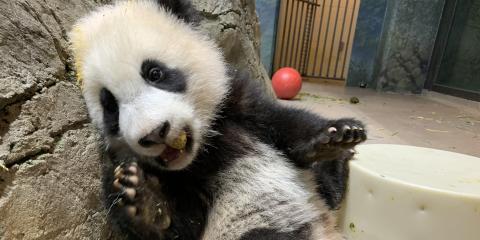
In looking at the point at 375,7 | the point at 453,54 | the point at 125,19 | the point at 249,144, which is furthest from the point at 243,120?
the point at 375,7

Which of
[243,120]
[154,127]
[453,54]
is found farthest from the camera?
[453,54]

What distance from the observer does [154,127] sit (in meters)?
1.36

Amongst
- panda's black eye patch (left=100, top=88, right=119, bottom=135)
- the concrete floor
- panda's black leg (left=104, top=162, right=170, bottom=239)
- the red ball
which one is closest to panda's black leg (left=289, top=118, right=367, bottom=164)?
panda's black leg (left=104, top=162, right=170, bottom=239)

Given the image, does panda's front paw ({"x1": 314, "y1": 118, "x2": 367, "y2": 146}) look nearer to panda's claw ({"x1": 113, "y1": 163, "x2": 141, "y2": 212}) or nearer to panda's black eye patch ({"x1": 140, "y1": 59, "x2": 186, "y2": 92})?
panda's black eye patch ({"x1": 140, "y1": 59, "x2": 186, "y2": 92})

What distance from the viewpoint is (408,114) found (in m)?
5.10

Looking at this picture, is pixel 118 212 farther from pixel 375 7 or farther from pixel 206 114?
pixel 375 7

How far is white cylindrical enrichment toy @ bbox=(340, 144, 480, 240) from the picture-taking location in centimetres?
156

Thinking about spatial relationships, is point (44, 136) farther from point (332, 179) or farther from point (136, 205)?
point (332, 179)

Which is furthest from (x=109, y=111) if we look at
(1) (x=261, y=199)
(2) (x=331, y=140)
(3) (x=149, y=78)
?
(2) (x=331, y=140)

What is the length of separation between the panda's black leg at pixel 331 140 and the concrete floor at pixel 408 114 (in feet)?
3.09

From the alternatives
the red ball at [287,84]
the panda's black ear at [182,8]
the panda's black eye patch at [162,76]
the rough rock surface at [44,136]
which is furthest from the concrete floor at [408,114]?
the rough rock surface at [44,136]

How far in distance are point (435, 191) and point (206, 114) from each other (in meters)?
0.91

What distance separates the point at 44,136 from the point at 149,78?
0.41 meters

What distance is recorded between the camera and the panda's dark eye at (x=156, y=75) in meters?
1.57
